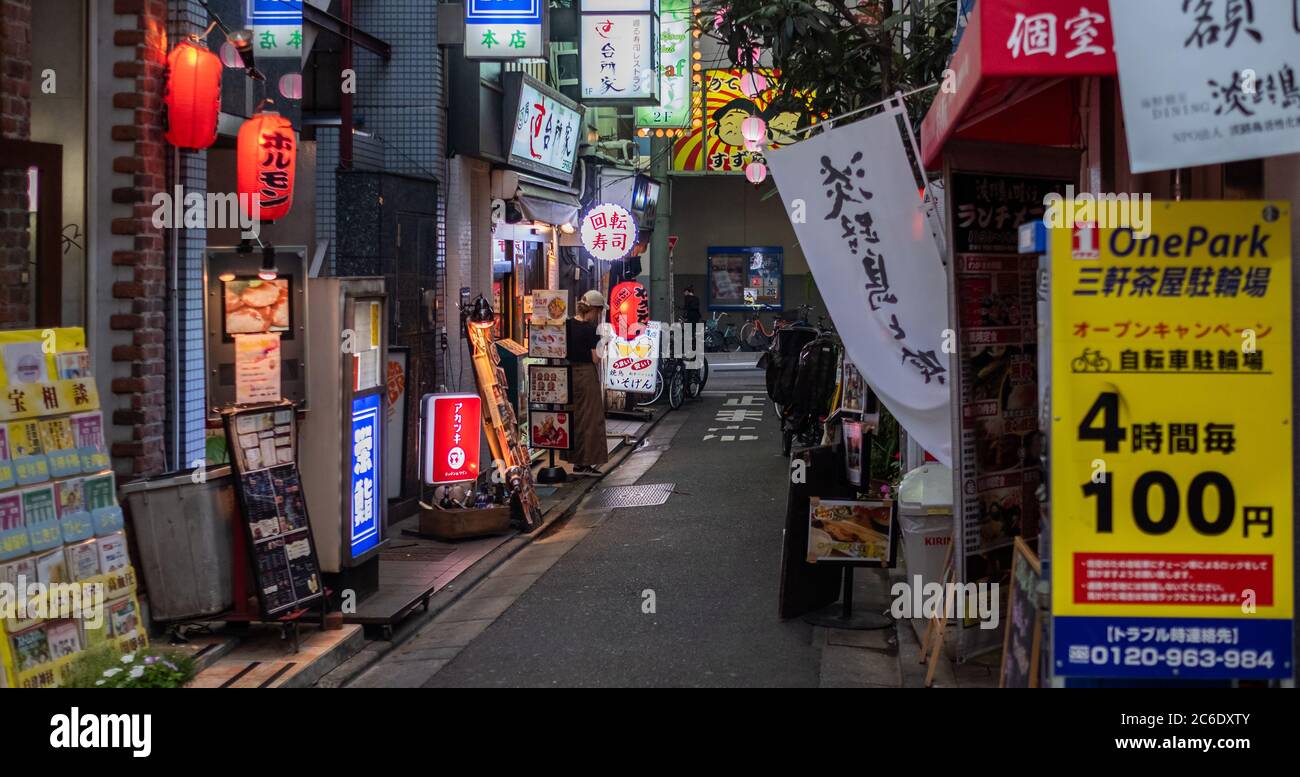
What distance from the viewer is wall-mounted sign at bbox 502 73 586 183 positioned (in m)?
18.2

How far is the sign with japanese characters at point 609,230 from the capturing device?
2309 cm

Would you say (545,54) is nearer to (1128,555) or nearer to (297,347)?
(297,347)

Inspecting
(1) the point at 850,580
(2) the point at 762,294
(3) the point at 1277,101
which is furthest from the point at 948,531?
(2) the point at 762,294

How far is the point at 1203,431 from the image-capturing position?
5.23 m

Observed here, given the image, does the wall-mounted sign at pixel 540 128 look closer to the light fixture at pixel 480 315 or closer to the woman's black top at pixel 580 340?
the woman's black top at pixel 580 340

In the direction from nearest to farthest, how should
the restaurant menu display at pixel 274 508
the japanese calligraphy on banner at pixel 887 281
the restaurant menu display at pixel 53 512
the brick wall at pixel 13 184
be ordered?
the restaurant menu display at pixel 53 512 → the japanese calligraphy on banner at pixel 887 281 → the brick wall at pixel 13 184 → the restaurant menu display at pixel 274 508

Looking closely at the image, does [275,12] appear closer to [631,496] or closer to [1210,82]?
[631,496]

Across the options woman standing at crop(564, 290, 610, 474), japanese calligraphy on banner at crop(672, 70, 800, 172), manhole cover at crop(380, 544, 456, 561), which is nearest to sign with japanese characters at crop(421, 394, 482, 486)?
manhole cover at crop(380, 544, 456, 561)

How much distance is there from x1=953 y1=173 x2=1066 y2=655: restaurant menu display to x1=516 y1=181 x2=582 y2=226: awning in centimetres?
1208

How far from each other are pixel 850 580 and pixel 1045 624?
Answer: 4.39 metres

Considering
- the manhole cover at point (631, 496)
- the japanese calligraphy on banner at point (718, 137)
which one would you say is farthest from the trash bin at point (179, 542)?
the japanese calligraphy on banner at point (718, 137)

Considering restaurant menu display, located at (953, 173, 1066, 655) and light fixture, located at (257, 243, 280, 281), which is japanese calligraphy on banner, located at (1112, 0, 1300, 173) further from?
light fixture, located at (257, 243, 280, 281)

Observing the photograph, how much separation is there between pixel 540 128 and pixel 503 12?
3667 millimetres

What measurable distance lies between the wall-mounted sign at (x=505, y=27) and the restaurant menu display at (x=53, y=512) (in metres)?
9.62
